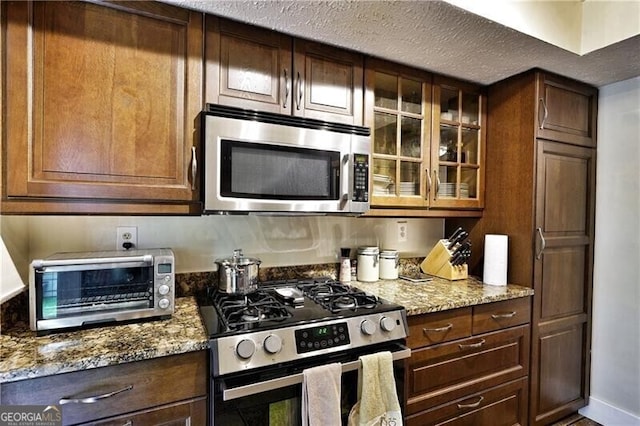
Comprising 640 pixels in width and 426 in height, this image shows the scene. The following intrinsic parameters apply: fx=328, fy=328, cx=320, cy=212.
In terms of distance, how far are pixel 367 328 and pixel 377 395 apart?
27 cm

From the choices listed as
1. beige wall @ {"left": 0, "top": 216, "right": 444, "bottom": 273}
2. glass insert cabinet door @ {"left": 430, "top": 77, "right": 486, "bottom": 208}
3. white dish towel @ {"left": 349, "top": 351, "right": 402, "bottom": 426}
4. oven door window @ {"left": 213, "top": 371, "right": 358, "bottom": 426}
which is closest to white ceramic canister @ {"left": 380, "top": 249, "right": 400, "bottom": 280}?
beige wall @ {"left": 0, "top": 216, "right": 444, "bottom": 273}

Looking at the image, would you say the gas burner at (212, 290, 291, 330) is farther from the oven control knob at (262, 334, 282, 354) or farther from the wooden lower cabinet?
the wooden lower cabinet

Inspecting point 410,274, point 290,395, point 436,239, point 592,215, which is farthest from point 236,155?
point 592,215

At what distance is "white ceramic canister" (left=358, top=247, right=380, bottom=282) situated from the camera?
6.53ft

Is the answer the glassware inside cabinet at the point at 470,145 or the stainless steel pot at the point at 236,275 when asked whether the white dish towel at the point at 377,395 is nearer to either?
the stainless steel pot at the point at 236,275

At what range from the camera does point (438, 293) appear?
1.74 metres

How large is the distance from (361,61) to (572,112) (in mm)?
1403

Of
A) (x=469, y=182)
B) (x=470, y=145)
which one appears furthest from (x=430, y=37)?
(x=469, y=182)

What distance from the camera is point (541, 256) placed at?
1.91m

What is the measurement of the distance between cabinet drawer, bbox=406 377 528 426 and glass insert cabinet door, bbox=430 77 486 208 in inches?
41.0

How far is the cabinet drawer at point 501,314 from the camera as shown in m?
1.68

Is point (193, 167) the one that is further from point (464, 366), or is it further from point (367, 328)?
point (464, 366)

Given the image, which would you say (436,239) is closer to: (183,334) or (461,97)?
(461,97)

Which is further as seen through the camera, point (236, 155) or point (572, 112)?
point (572, 112)
